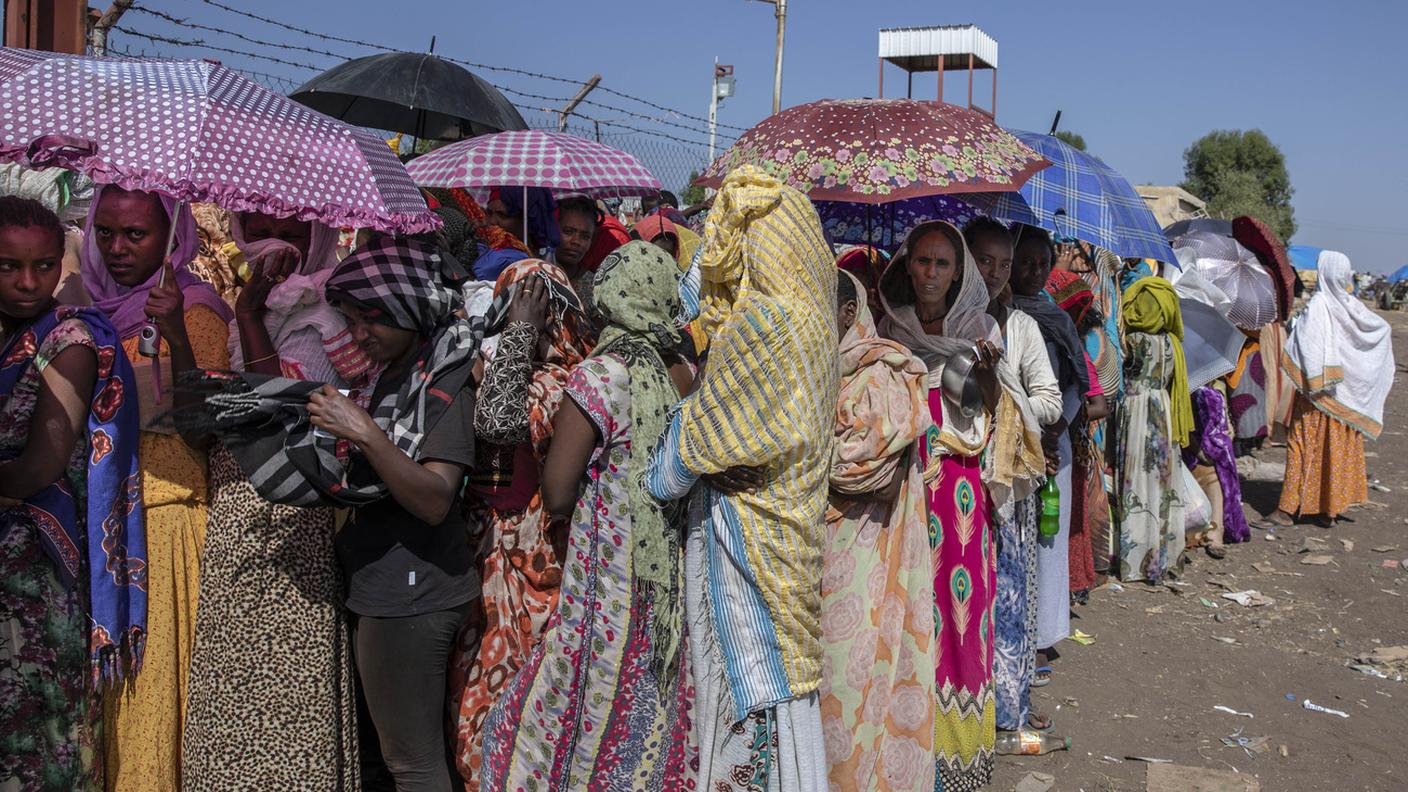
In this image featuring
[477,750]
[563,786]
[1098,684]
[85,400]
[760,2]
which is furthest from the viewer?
[760,2]

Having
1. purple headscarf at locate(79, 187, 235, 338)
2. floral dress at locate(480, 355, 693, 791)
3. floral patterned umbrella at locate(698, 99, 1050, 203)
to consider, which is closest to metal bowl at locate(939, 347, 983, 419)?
floral patterned umbrella at locate(698, 99, 1050, 203)

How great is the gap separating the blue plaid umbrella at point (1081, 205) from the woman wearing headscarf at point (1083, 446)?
1.43 feet

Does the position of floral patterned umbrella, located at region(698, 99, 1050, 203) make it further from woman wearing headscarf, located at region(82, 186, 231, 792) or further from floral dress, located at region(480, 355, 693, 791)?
woman wearing headscarf, located at region(82, 186, 231, 792)

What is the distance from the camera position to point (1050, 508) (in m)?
5.01

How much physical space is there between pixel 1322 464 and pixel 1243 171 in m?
48.0

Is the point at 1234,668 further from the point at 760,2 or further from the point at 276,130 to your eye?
the point at 760,2

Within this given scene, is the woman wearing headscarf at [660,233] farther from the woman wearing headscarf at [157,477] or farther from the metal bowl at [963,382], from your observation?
the woman wearing headscarf at [157,477]

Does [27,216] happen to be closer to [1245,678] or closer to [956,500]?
[956,500]

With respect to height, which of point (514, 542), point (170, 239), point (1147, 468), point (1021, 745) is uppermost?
point (170, 239)

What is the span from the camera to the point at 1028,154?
13.5 feet

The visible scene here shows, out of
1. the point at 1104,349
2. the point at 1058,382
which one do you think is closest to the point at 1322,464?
the point at 1104,349

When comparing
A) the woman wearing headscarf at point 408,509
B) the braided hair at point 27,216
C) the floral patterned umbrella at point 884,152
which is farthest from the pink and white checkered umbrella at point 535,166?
the braided hair at point 27,216

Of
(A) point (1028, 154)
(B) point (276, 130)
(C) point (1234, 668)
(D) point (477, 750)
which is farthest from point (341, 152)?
(C) point (1234, 668)

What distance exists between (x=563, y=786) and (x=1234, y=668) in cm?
445
